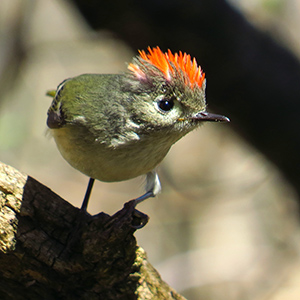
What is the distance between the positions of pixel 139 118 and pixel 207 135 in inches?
193

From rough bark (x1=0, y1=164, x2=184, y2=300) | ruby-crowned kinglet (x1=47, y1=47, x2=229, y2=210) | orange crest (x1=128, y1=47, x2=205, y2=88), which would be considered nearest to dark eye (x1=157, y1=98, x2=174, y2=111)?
ruby-crowned kinglet (x1=47, y1=47, x2=229, y2=210)

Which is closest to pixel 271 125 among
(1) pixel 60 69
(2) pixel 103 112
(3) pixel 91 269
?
(2) pixel 103 112

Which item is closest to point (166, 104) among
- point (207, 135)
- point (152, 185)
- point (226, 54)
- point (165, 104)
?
point (165, 104)

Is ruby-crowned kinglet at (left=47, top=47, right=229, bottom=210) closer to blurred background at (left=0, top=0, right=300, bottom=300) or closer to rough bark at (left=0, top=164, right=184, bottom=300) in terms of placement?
rough bark at (left=0, top=164, right=184, bottom=300)

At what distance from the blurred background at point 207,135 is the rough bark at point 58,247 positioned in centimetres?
110

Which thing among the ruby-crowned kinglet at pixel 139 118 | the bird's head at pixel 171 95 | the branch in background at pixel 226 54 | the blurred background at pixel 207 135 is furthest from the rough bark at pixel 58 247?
the branch in background at pixel 226 54

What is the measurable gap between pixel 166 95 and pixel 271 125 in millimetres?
1874

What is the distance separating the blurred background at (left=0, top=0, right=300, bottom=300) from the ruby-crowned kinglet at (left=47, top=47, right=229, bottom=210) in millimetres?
740

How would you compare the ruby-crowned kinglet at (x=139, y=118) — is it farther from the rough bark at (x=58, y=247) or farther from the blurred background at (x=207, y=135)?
the blurred background at (x=207, y=135)

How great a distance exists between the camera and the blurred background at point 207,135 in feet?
15.1

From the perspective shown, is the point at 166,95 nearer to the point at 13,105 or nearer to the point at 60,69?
the point at 13,105

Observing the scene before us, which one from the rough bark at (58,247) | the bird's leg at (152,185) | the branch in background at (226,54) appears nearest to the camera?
the rough bark at (58,247)

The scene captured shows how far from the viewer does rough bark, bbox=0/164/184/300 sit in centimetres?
270

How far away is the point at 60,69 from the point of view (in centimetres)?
867
